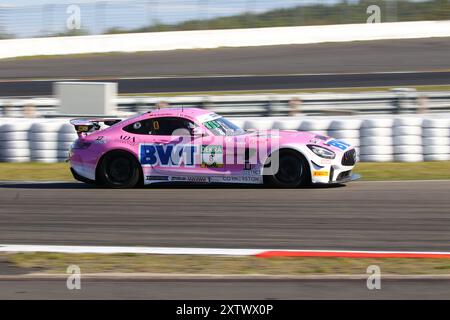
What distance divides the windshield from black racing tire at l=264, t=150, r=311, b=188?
33.2 inches

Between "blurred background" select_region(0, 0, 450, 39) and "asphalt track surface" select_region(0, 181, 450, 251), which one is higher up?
"blurred background" select_region(0, 0, 450, 39)

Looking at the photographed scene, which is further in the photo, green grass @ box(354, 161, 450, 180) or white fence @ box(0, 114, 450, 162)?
white fence @ box(0, 114, 450, 162)

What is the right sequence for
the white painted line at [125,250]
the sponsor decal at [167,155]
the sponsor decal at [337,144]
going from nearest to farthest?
the white painted line at [125,250]
the sponsor decal at [337,144]
the sponsor decal at [167,155]

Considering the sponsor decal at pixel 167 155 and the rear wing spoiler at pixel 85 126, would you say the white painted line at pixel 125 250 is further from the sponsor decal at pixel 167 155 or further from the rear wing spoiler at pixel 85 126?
the rear wing spoiler at pixel 85 126

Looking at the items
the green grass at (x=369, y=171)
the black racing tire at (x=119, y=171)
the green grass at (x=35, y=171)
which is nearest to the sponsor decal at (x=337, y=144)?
the green grass at (x=369, y=171)

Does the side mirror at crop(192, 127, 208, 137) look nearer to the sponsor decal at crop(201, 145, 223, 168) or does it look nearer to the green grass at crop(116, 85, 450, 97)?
the sponsor decal at crop(201, 145, 223, 168)

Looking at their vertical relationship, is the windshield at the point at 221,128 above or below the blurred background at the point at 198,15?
below

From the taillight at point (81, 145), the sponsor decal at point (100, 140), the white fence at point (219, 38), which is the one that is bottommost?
the taillight at point (81, 145)

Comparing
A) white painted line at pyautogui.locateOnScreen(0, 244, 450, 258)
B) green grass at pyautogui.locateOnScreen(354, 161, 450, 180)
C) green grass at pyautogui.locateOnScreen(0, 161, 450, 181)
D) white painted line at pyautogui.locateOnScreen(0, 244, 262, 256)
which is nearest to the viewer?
white painted line at pyautogui.locateOnScreen(0, 244, 450, 258)

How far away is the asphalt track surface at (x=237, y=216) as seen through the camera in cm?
833

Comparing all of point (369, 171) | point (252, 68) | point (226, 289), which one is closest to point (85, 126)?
point (369, 171)

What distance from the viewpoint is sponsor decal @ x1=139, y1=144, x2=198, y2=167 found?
11.4 m

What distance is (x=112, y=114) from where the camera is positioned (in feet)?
58.5

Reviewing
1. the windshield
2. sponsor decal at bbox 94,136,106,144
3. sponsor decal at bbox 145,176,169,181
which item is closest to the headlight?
the windshield
